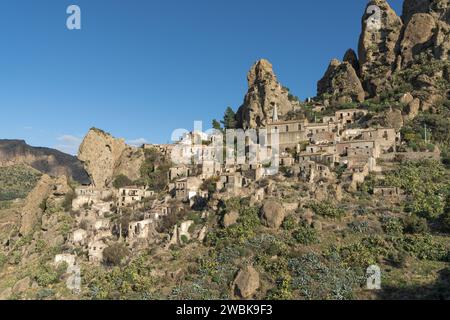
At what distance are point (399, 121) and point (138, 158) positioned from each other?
34.5m

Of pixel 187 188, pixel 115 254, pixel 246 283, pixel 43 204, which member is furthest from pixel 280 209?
pixel 43 204

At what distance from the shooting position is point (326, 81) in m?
87.9

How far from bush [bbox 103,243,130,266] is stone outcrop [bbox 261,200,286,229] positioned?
13376 millimetres

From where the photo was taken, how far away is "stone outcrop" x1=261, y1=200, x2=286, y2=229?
141ft

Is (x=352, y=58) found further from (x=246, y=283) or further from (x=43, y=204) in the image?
(x=246, y=283)

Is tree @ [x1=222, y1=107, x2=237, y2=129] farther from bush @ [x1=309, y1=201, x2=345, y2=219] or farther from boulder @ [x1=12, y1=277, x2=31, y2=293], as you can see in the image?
boulder @ [x1=12, y1=277, x2=31, y2=293]

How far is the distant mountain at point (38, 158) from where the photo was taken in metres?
130

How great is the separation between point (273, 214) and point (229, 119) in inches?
1610

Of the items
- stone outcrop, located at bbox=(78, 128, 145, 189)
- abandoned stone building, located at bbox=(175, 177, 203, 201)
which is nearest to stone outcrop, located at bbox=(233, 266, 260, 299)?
abandoned stone building, located at bbox=(175, 177, 203, 201)

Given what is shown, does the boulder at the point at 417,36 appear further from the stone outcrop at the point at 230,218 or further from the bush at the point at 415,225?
the stone outcrop at the point at 230,218

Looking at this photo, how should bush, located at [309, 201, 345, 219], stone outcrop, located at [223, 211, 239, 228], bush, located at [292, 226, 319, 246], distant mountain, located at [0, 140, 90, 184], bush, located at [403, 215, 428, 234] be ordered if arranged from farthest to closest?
distant mountain, located at [0, 140, 90, 184], stone outcrop, located at [223, 211, 239, 228], bush, located at [309, 201, 345, 219], bush, located at [292, 226, 319, 246], bush, located at [403, 215, 428, 234]

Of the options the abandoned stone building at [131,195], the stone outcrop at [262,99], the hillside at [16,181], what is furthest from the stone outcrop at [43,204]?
the hillside at [16,181]

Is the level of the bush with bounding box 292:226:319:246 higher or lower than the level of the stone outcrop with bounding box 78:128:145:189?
lower

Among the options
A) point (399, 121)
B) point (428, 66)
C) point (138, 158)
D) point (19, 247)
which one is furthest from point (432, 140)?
point (19, 247)
